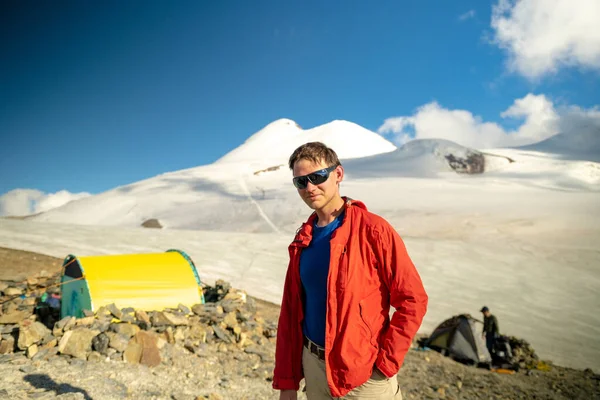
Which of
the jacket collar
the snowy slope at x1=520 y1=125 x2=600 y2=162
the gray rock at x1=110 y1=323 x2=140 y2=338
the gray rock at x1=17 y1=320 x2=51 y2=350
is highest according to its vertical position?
the snowy slope at x1=520 y1=125 x2=600 y2=162

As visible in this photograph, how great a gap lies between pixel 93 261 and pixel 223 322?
8.89ft

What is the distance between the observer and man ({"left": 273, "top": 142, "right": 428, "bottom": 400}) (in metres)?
1.87

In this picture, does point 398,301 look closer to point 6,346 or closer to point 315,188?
point 315,188

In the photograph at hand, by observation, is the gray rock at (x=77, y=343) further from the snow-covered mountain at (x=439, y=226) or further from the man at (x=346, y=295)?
the snow-covered mountain at (x=439, y=226)

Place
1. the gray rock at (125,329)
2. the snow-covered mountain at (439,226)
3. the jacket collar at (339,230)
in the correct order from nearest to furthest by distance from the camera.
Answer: the jacket collar at (339,230) → the gray rock at (125,329) → the snow-covered mountain at (439,226)

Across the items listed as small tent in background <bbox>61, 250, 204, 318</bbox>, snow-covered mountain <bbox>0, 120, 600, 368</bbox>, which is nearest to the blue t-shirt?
small tent in background <bbox>61, 250, 204, 318</bbox>

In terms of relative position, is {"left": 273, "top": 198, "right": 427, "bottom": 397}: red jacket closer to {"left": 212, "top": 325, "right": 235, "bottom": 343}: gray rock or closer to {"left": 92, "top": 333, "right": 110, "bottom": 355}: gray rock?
{"left": 92, "top": 333, "right": 110, "bottom": 355}: gray rock

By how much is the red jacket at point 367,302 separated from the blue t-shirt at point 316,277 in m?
0.10

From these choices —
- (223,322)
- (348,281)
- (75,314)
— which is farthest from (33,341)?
(348,281)

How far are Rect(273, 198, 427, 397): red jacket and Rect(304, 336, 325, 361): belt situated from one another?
0.36 feet

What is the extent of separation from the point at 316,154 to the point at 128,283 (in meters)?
6.01

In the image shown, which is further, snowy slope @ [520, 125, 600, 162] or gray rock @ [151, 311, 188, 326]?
snowy slope @ [520, 125, 600, 162]

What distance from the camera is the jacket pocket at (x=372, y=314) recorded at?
1931 millimetres

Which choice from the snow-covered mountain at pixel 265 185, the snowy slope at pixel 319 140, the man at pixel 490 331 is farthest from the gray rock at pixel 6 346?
the snowy slope at pixel 319 140
